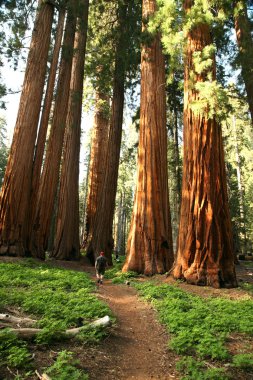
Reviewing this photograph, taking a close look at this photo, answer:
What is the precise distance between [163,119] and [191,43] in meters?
2.89

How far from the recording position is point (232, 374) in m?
3.58

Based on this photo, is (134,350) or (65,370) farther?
(134,350)

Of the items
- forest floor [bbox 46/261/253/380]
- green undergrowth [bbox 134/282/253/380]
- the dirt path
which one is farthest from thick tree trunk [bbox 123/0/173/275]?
the dirt path

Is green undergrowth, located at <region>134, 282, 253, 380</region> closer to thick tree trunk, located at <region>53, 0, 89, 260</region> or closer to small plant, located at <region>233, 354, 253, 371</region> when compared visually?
small plant, located at <region>233, 354, 253, 371</region>

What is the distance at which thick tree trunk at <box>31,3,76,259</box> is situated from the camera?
12641 millimetres

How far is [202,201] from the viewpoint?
7.70 meters

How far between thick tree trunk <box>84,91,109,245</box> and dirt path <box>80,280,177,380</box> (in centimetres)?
1116

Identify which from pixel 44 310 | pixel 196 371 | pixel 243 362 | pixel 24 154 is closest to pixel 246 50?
pixel 24 154

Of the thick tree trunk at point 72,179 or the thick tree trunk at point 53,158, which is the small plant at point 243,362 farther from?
the thick tree trunk at point 72,179

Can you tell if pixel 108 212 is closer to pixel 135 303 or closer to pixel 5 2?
pixel 135 303

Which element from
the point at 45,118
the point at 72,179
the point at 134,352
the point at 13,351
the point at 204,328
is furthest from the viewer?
the point at 72,179

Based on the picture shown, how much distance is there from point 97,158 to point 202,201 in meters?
10.9

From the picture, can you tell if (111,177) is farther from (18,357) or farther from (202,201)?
(18,357)

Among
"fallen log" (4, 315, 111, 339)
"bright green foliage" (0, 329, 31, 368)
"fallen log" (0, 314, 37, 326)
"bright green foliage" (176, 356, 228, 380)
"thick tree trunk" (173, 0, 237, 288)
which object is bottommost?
"bright green foliage" (176, 356, 228, 380)
